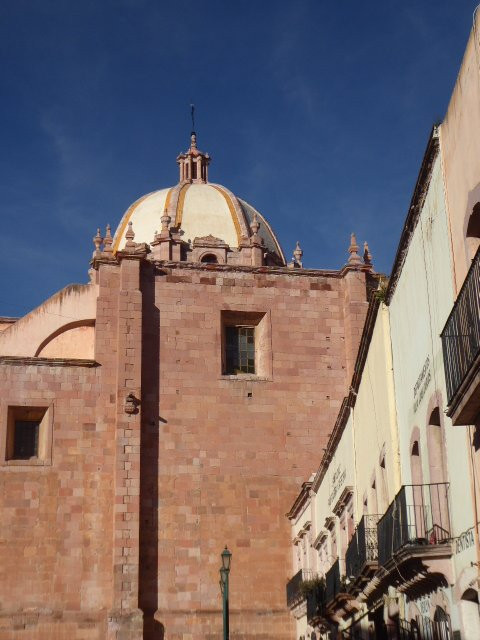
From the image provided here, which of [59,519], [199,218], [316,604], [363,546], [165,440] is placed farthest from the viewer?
[199,218]

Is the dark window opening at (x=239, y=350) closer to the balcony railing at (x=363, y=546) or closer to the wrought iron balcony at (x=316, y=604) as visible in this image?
the wrought iron balcony at (x=316, y=604)

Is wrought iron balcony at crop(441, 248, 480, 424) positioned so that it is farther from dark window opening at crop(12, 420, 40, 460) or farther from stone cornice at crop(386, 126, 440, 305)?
dark window opening at crop(12, 420, 40, 460)

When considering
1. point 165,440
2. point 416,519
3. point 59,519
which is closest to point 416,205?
point 416,519

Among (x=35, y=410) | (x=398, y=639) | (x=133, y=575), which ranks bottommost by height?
(x=398, y=639)

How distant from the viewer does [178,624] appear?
26.2 m

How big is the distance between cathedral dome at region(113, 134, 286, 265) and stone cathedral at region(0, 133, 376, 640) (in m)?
6.69

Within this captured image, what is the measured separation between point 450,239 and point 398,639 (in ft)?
21.4

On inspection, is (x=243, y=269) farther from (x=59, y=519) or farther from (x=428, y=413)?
(x=428, y=413)

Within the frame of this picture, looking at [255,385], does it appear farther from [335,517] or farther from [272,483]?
[335,517]

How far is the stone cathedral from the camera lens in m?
26.3

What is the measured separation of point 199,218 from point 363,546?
77.7 ft

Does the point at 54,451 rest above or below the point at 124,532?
above

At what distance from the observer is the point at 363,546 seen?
15562mm

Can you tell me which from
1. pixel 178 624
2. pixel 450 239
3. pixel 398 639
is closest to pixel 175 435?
pixel 178 624
